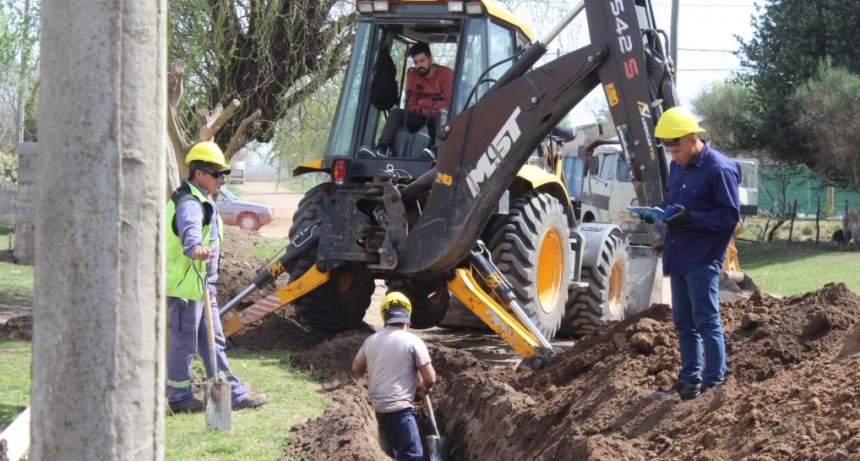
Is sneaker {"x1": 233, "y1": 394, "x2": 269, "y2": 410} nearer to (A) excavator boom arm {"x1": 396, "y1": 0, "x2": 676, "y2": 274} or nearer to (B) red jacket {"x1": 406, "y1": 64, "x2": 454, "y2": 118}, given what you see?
(A) excavator boom arm {"x1": 396, "y1": 0, "x2": 676, "y2": 274}

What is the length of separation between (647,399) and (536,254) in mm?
3474

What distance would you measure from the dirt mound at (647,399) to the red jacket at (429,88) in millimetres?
2294

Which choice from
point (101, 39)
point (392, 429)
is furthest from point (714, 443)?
point (101, 39)

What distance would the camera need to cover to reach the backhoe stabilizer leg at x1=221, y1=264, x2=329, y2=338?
9.89 metres

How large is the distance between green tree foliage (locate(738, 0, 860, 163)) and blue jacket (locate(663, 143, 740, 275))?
2431 centimetres

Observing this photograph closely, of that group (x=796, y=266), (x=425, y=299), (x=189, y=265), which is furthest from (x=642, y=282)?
(x=796, y=266)

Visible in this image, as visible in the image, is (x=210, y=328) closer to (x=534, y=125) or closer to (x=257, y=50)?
(x=534, y=125)

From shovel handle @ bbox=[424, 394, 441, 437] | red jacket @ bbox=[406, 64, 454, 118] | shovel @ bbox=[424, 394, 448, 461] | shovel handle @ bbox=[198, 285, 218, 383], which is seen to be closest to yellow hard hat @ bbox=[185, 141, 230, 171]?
shovel handle @ bbox=[198, 285, 218, 383]

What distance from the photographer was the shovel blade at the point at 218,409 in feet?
22.4

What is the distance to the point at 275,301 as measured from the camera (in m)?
10.0

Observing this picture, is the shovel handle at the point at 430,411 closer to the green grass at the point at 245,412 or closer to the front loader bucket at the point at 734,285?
the green grass at the point at 245,412

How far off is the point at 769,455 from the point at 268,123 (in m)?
10.9

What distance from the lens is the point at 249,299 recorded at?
12062 millimetres

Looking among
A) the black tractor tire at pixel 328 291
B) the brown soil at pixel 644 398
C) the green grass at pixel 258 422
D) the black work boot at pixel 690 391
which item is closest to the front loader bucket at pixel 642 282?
the black tractor tire at pixel 328 291
